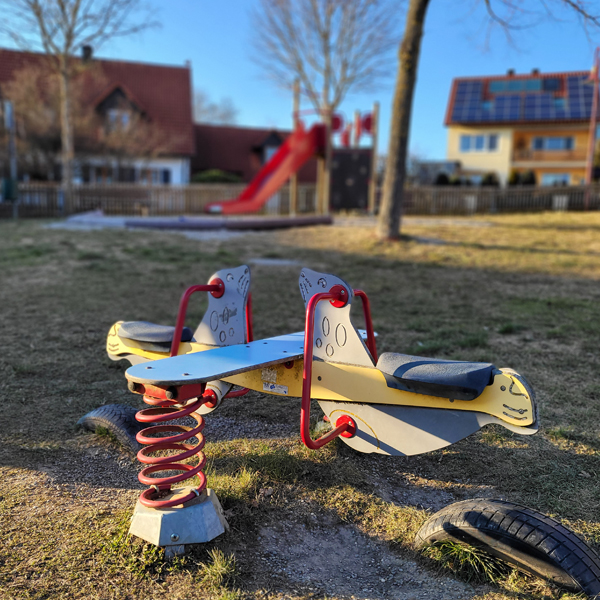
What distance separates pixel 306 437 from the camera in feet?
8.41

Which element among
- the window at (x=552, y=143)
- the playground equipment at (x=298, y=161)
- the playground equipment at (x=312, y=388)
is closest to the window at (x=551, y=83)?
the window at (x=552, y=143)

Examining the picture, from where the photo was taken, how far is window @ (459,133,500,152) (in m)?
41.2

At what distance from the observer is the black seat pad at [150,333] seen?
332 cm

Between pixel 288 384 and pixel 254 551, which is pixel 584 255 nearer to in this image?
pixel 288 384

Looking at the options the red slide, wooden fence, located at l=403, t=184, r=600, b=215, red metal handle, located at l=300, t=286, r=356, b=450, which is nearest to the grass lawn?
red metal handle, located at l=300, t=286, r=356, b=450

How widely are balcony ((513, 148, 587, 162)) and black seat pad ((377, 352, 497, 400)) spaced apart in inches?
1682

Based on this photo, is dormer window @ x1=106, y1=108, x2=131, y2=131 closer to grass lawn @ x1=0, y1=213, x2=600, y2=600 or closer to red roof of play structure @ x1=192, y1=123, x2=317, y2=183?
red roof of play structure @ x1=192, y1=123, x2=317, y2=183

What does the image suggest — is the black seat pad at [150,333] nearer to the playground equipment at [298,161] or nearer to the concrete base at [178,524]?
the concrete base at [178,524]

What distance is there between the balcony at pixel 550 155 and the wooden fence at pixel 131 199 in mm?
22594

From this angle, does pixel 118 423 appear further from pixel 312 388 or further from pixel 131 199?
pixel 131 199

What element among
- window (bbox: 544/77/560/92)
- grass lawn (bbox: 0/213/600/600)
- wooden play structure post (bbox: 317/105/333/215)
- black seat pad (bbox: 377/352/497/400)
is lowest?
grass lawn (bbox: 0/213/600/600)

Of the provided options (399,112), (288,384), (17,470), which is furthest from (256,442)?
(399,112)

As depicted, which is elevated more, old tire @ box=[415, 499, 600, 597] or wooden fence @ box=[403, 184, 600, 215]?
wooden fence @ box=[403, 184, 600, 215]

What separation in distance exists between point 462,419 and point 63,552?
1.69m
